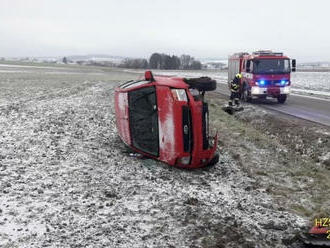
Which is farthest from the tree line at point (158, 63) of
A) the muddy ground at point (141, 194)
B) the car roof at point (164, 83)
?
the car roof at point (164, 83)

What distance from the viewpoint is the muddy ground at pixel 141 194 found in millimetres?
4395

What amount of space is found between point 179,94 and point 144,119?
101cm

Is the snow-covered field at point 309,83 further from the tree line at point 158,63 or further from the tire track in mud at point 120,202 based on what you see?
the tree line at point 158,63

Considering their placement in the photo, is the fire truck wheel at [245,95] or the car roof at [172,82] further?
the fire truck wheel at [245,95]

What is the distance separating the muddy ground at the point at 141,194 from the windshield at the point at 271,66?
9.60m

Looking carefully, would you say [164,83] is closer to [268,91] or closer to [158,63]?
[268,91]

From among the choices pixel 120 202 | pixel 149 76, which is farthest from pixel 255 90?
pixel 120 202

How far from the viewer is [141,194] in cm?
561

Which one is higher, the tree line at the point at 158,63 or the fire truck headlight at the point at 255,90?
the tree line at the point at 158,63

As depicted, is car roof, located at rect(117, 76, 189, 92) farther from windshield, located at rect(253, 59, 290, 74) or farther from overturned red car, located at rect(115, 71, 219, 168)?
windshield, located at rect(253, 59, 290, 74)

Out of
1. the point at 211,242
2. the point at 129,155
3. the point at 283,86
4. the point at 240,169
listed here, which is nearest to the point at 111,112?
the point at 129,155

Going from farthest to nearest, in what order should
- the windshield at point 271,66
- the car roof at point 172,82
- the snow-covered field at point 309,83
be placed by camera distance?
the snow-covered field at point 309,83, the windshield at point 271,66, the car roof at point 172,82

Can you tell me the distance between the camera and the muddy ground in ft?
14.4

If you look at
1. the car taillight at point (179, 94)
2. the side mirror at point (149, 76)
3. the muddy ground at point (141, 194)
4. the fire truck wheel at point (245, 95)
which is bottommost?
the muddy ground at point (141, 194)
